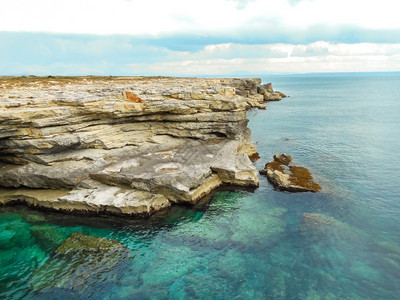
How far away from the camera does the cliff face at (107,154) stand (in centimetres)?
2381

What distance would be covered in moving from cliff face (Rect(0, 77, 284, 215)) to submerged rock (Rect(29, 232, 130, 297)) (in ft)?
13.9

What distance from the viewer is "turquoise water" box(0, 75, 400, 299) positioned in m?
16.0

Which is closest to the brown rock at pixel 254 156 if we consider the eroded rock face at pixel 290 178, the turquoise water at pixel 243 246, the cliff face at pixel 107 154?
the eroded rock face at pixel 290 178

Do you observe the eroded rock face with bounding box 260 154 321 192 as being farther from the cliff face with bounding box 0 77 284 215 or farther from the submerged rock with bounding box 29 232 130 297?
the submerged rock with bounding box 29 232 130 297

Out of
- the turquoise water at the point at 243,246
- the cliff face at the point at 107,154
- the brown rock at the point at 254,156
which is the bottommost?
the brown rock at the point at 254,156

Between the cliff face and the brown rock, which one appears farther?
the brown rock

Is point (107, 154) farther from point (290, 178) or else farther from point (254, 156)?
point (254, 156)

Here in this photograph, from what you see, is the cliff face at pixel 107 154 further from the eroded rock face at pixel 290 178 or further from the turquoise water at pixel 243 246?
the eroded rock face at pixel 290 178

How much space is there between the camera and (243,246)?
64.6 ft

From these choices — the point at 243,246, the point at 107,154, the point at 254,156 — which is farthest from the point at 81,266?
the point at 254,156

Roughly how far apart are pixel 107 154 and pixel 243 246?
16832 millimetres

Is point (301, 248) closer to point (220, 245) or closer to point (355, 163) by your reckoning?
point (220, 245)

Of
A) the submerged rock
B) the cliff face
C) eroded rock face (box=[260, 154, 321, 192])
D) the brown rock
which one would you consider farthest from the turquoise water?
the brown rock

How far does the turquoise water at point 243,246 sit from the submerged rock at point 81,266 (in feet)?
0.38
